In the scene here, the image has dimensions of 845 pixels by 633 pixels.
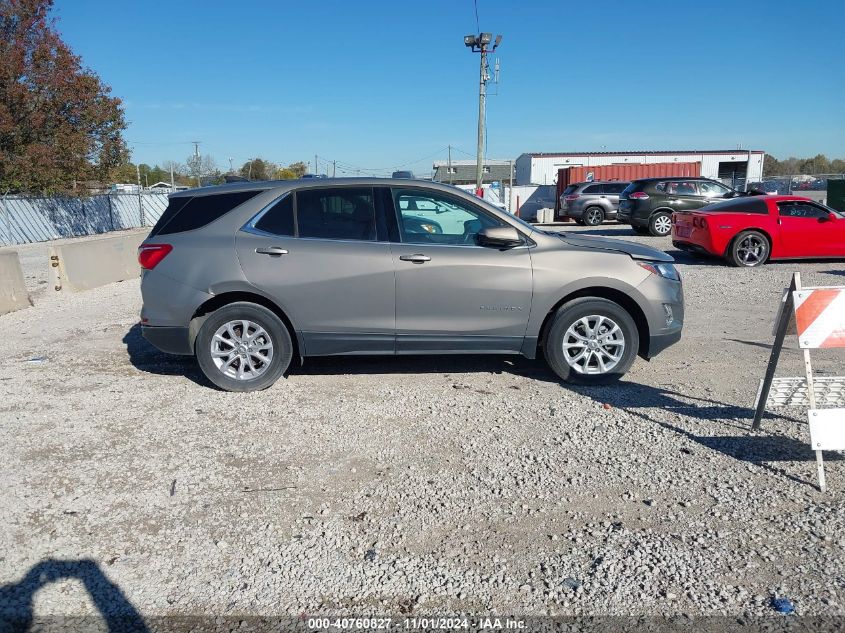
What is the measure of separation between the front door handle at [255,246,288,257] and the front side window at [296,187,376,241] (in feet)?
0.73

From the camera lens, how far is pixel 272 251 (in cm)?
530

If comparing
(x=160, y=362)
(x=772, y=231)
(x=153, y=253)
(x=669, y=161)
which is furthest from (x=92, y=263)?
(x=669, y=161)

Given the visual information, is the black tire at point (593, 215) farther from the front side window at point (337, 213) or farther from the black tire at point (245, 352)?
the black tire at point (245, 352)

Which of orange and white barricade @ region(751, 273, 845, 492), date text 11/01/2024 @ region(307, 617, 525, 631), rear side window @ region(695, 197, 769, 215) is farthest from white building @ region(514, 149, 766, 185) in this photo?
date text 11/01/2024 @ region(307, 617, 525, 631)

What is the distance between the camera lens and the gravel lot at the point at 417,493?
2881 millimetres

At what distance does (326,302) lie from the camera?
532 centimetres

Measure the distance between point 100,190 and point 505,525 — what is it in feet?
101

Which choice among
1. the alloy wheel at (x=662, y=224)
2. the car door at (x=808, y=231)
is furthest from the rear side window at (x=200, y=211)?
the alloy wheel at (x=662, y=224)

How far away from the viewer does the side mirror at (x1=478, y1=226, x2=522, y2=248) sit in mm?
5254

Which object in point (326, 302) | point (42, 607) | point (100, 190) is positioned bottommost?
point (42, 607)

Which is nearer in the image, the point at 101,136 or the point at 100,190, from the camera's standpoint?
the point at 101,136

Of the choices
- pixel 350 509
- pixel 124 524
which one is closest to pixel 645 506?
pixel 350 509

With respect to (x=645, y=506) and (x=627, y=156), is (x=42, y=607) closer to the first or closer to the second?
(x=645, y=506)

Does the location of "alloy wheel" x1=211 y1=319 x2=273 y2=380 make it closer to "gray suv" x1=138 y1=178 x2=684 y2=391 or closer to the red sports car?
"gray suv" x1=138 y1=178 x2=684 y2=391
